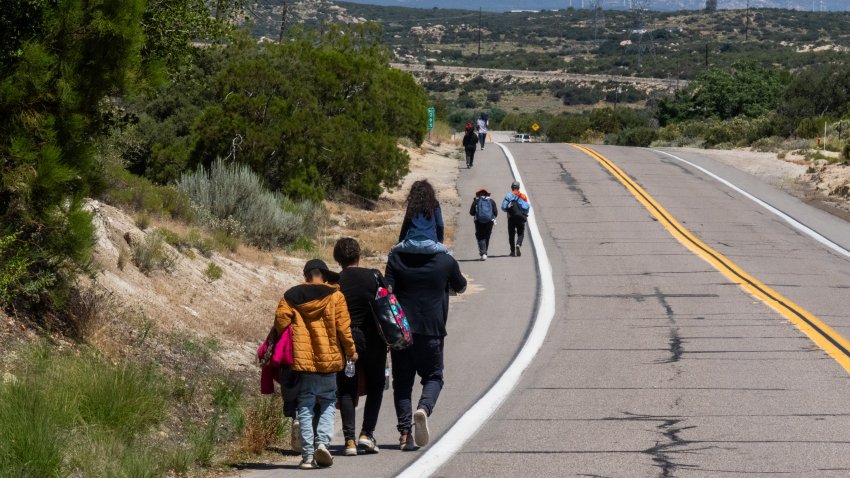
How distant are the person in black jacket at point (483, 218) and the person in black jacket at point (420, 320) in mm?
13207

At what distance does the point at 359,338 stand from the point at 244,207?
12425 millimetres

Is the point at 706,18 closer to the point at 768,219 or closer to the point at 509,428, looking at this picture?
the point at 768,219

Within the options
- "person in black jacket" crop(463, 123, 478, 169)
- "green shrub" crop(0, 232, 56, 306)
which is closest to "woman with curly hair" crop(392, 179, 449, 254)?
"green shrub" crop(0, 232, 56, 306)

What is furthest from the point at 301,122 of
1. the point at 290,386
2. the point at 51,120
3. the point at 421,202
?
the point at 290,386

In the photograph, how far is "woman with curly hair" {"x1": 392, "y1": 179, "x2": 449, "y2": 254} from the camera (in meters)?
10.0

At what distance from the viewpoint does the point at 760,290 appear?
1884 centimetres

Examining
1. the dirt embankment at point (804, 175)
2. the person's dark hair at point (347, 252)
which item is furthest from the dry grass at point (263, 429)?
the dirt embankment at point (804, 175)

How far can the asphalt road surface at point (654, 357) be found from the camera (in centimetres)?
925

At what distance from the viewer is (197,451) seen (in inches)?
359

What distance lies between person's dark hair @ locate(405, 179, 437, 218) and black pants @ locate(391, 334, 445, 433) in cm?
103

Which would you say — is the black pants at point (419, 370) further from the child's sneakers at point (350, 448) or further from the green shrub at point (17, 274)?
the green shrub at point (17, 274)

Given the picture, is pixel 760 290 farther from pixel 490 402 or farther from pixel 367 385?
pixel 367 385

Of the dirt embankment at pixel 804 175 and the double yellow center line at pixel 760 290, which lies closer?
the double yellow center line at pixel 760 290

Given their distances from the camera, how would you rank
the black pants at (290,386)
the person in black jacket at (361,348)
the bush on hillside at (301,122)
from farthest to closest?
the bush on hillside at (301,122)
the person in black jacket at (361,348)
the black pants at (290,386)
